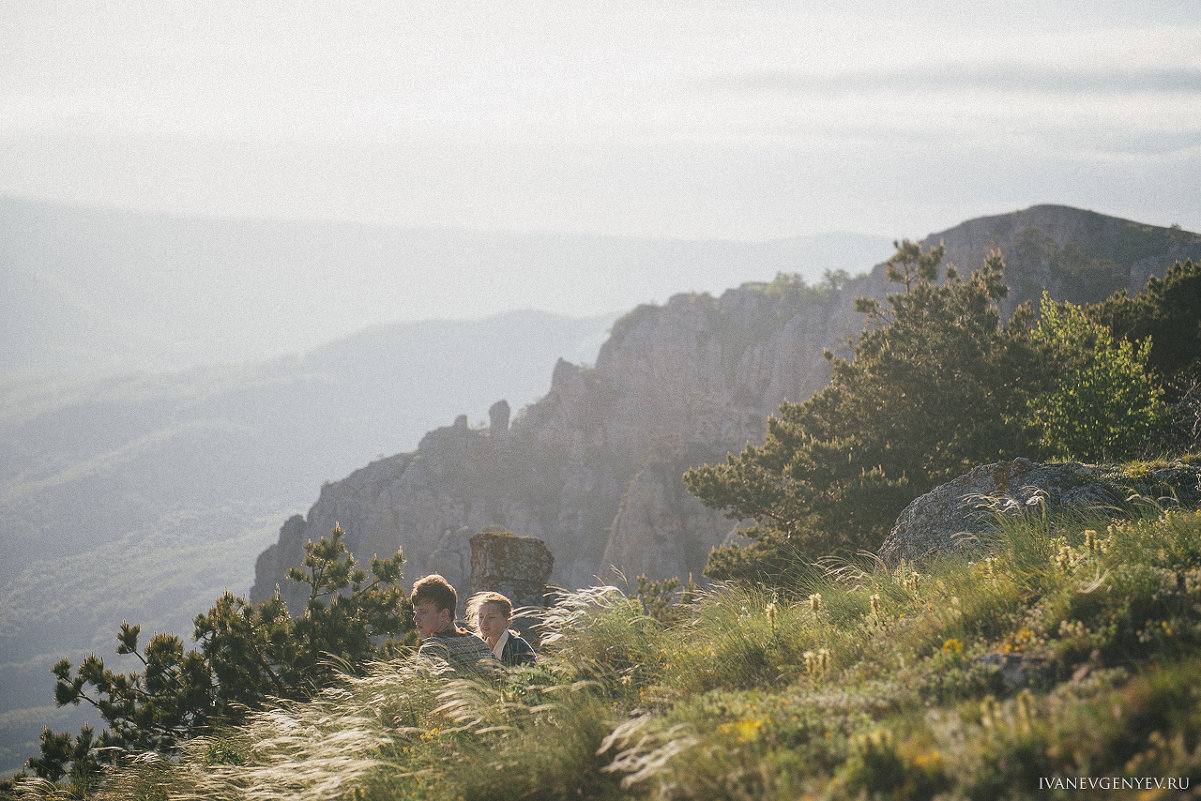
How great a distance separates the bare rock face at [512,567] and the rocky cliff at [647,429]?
153ft

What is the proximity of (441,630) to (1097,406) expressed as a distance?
1859cm

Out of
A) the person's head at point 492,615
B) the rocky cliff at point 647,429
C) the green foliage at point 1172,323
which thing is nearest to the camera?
the person's head at point 492,615

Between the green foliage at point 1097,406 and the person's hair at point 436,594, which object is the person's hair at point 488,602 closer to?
the person's hair at point 436,594

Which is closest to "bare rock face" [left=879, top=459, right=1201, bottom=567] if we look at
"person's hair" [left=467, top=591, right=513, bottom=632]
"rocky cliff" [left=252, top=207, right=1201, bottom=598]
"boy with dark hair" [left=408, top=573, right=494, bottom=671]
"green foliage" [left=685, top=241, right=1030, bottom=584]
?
"person's hair" [left=467, top=591, right=513, bottom=632]

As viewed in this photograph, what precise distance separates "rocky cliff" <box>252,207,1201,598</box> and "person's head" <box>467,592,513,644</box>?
55626 mm

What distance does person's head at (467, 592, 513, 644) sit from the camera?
7.80 metres

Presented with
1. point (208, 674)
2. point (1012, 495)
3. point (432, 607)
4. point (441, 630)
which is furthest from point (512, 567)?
point (1012, 495)

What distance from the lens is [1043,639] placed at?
189 inches

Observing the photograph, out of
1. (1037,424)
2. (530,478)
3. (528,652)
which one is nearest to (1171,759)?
(528,652)

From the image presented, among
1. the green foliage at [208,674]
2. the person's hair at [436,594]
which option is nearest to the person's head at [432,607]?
the person's hair at [436,594]

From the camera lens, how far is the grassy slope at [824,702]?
3.48 meters

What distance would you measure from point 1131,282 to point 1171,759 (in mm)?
71817

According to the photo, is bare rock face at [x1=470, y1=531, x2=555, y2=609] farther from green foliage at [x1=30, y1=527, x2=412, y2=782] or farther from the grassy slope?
Answer: the grassy slope

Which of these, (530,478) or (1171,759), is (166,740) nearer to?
(1171,759)
